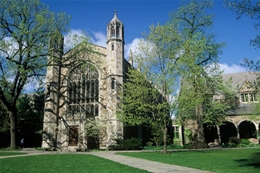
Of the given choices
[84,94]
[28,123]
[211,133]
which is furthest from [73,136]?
[211,133]

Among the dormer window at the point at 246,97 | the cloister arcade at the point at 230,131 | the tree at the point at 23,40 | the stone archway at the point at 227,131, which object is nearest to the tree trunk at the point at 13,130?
the tree at the point at 23,40

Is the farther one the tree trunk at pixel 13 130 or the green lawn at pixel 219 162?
the tree trunk at pixel 13 130

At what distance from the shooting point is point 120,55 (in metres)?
30.5

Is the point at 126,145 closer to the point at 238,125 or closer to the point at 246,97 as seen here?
the point at 238,125

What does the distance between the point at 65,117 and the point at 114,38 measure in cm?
1162

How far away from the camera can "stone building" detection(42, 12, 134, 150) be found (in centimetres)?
2786

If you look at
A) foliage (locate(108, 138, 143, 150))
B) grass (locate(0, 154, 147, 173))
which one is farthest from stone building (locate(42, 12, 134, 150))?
grass (locate(0, 154, 147, 173))

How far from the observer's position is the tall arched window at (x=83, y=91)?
31.2 m

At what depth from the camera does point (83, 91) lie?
31984mm

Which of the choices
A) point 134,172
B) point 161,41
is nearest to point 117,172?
point 134,172

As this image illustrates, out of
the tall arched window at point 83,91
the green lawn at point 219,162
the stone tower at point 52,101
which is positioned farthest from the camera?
the tall arched window at point 83,91

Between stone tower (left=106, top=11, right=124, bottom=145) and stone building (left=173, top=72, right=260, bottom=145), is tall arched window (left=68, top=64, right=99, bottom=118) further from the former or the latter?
stone building (left=173, top=72, right=260, bottom=145)

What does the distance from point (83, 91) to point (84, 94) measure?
44 cm

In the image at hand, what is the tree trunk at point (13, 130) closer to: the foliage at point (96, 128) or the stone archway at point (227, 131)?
the foliage at point (96, 128)
